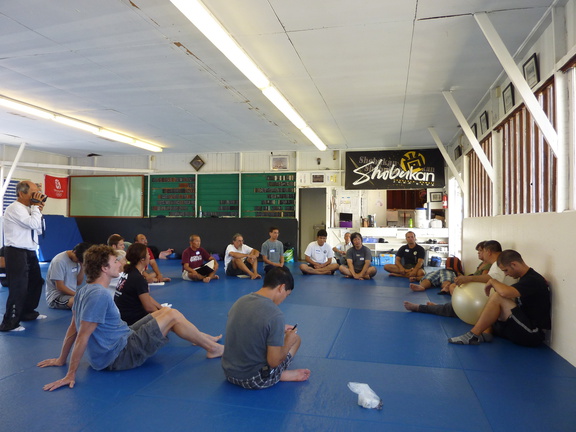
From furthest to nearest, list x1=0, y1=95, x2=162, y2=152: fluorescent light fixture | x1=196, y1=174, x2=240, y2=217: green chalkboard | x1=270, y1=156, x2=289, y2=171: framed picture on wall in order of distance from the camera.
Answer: x1=196, y1=174, x2=240, y2=217: green chalkboard, x1=270, y1=156, x2=289, y2=171: framed picture on wall, x1=0, y1=95, x2=162, y2=152: fluorescent light fixture

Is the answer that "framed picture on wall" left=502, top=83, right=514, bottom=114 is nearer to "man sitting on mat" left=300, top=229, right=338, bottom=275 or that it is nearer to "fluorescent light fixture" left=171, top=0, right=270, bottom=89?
"fluorescent light fixture" left=171, top=0, right=270, bottom=89

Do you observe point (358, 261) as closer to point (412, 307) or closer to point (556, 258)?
point (412, 307)

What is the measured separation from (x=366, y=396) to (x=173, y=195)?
41.3 feet

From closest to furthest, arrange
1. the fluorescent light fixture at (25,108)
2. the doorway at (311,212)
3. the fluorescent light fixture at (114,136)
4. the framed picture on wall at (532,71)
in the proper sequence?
1. the framed picture on wall at (532,71)
2. the fluorescent light fixture at (25,108)
3. the fluorescent light fixture at (114,136)
4. the doorway at (311,212)

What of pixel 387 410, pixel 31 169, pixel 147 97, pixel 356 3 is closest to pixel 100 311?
pixel 387 410

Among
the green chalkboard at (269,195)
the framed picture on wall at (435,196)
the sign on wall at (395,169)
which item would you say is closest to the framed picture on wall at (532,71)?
the sign on wall at (395,169)

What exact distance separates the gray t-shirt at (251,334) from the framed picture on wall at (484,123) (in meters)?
6.36

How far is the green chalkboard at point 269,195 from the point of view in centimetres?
1355

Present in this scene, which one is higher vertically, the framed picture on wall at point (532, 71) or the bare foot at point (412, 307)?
the framed picture on wall at point (532, 71)

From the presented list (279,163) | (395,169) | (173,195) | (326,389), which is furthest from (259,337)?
(173,195)

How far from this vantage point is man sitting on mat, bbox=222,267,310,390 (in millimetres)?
2875

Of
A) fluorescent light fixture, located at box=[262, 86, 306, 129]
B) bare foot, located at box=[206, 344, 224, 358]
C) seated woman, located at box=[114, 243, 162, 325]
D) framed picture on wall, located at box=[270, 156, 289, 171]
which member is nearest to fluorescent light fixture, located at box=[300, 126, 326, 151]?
fluorescent light fixture, located at box=[262, 86, 306, 129]

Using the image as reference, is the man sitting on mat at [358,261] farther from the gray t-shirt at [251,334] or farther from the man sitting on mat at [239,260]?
the gray t-shirt at [251,334]

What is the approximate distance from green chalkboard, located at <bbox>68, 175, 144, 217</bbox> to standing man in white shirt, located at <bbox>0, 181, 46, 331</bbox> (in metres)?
9.87
